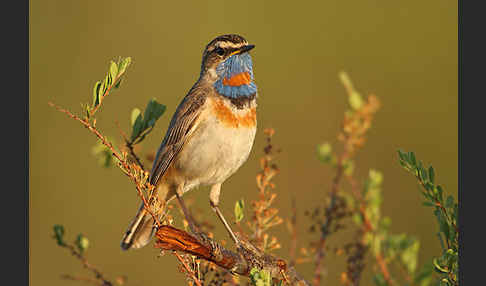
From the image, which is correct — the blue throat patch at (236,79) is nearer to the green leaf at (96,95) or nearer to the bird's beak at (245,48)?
the bird's beak at (245,48)

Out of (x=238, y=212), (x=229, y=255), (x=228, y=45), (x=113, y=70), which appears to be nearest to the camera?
(x=113, y=70)

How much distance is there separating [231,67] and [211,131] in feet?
1.63

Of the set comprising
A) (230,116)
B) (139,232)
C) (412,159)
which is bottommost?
(139,232)

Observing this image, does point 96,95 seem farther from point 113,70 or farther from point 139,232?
Result: point 139,232

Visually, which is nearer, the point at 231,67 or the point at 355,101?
the point at 355,101

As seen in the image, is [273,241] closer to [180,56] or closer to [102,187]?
[102,187]

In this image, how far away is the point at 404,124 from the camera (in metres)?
8.22

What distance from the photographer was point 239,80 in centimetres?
392

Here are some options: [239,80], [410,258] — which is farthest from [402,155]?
[239,80]

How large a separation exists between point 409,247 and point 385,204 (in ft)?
15.6

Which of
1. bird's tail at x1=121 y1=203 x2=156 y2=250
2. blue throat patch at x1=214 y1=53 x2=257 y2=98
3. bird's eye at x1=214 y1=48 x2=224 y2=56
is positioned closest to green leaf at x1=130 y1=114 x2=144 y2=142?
blue throat patch at x1=214 y1=53 x2=257 y2=98

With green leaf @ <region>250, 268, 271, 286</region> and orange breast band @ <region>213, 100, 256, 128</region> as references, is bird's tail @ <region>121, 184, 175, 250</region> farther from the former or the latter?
green leaf @ <region>250, 268, 271, 286</region>

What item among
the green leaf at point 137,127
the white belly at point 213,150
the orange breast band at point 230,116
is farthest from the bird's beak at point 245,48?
the green leaf at point 137,127

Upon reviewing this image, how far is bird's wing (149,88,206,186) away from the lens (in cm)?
392
